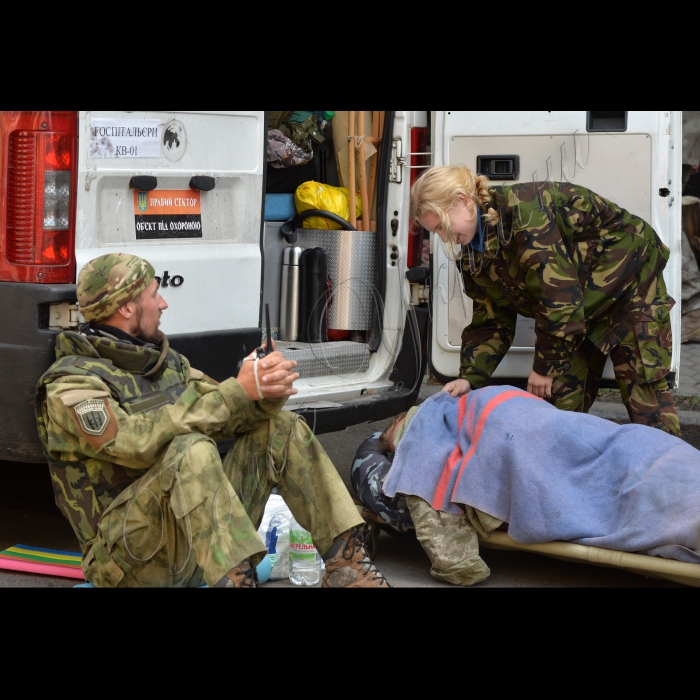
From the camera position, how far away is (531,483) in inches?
125

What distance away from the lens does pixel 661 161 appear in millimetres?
4082

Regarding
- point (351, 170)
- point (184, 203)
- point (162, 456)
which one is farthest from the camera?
point (351, 170)

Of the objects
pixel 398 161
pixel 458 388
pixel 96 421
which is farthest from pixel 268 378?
pixel 398 161

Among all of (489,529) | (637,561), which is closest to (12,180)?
(489,529)

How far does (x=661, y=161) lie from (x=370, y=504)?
1.88 meters

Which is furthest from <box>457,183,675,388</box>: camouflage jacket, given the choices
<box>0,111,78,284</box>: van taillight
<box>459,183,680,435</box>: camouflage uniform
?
<box>0,111,78,284</box>: van taillight

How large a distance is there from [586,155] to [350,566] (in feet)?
6.91

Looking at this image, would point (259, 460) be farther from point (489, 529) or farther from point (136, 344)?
point (489, 529)

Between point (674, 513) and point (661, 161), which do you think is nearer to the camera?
point (674, 513)

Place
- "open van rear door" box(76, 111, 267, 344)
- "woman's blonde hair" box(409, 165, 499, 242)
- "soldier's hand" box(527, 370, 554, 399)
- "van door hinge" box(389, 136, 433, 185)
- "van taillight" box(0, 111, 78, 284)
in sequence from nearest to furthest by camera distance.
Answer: "van taillight" box(0, 111, 78, 284) → "open van rear door" box(76, 111, 267, 344) → "woman's blonde hair" box(409, 165, 499, 242) → "soldier's hand" box(527, 370, 554, 399) → "van door hinge" box(389, 136, 433, 185)

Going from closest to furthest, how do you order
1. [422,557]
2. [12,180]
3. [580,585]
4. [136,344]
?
[136,344] → [12,180] → [580,585] → [422,557]

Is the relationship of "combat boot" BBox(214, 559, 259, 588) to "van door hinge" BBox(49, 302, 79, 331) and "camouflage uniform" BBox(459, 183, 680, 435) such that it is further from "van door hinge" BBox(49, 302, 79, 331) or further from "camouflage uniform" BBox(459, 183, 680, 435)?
"camouflage uniform" BBox(459, 183, 680, 435)

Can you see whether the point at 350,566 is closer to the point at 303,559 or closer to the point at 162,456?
the point at 303,559

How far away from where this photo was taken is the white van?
10.4 feet
